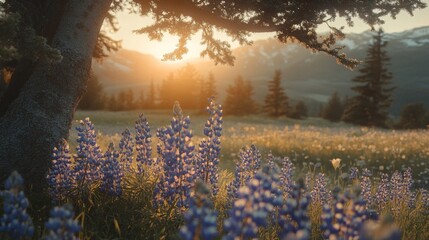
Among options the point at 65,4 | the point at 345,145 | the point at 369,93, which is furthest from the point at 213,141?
the point at 369,93

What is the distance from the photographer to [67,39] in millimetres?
6637

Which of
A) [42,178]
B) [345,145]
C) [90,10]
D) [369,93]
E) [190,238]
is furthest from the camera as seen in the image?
[369,93]

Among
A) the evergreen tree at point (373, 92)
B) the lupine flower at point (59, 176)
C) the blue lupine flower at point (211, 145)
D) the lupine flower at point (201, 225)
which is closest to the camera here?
the lupine flower at point (201, 225)

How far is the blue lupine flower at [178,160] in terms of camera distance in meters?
4.58

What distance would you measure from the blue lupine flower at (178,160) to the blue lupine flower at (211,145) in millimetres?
336

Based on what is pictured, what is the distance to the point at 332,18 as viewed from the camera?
270 inches

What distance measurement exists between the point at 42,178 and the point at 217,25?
387 cm

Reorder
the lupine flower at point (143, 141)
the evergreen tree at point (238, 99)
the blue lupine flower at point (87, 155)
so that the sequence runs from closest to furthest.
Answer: the blue lupine flower at point (87, 155), the lupine flower at point (143, 141), the evergreen tree at point (238, 99)

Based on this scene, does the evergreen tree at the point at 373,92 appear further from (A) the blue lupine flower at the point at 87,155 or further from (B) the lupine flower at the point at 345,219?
(B) the lupine flower at the point at 345,219

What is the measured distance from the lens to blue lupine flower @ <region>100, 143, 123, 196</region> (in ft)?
18.4

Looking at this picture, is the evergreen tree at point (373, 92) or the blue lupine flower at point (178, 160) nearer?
the blue lupine flower at point (178, 160)

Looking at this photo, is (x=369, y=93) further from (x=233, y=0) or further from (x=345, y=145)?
(x=233, y=0)

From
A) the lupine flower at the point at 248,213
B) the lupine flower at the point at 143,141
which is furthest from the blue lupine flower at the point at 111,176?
the lupine flower at the point at 248,213

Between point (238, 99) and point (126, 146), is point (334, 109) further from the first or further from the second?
point (126, 146)
